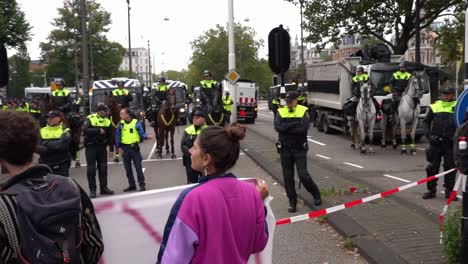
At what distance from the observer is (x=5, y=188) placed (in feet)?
7.95

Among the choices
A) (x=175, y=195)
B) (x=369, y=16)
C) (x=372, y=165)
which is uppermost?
(x=369, y=16)

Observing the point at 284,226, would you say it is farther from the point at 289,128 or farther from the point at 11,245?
the point at 11,245

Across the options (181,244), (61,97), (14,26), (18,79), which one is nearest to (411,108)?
(61,97)

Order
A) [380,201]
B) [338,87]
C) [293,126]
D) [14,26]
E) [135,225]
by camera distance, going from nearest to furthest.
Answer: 1. [135,225]
2. [293,126]
3. [380,201]
4. [338,87]
5. [14,26]

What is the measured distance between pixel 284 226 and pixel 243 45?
2748 inches

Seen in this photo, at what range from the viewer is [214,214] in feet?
A: 8.50

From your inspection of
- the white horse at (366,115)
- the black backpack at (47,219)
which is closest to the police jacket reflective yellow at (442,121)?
the white horse at (366,115)

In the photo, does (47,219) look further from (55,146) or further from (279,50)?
(55,146)

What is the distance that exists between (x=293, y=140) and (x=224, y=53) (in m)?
69.3

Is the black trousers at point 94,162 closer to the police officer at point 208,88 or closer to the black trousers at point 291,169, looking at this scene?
the black trousers at point 291,169

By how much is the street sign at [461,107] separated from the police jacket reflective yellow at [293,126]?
3418 mm

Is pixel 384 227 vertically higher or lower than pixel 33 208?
lower

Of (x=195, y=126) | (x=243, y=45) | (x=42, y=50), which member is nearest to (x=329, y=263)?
(x=195, y=126)

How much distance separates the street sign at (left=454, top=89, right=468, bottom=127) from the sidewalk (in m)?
1.47
